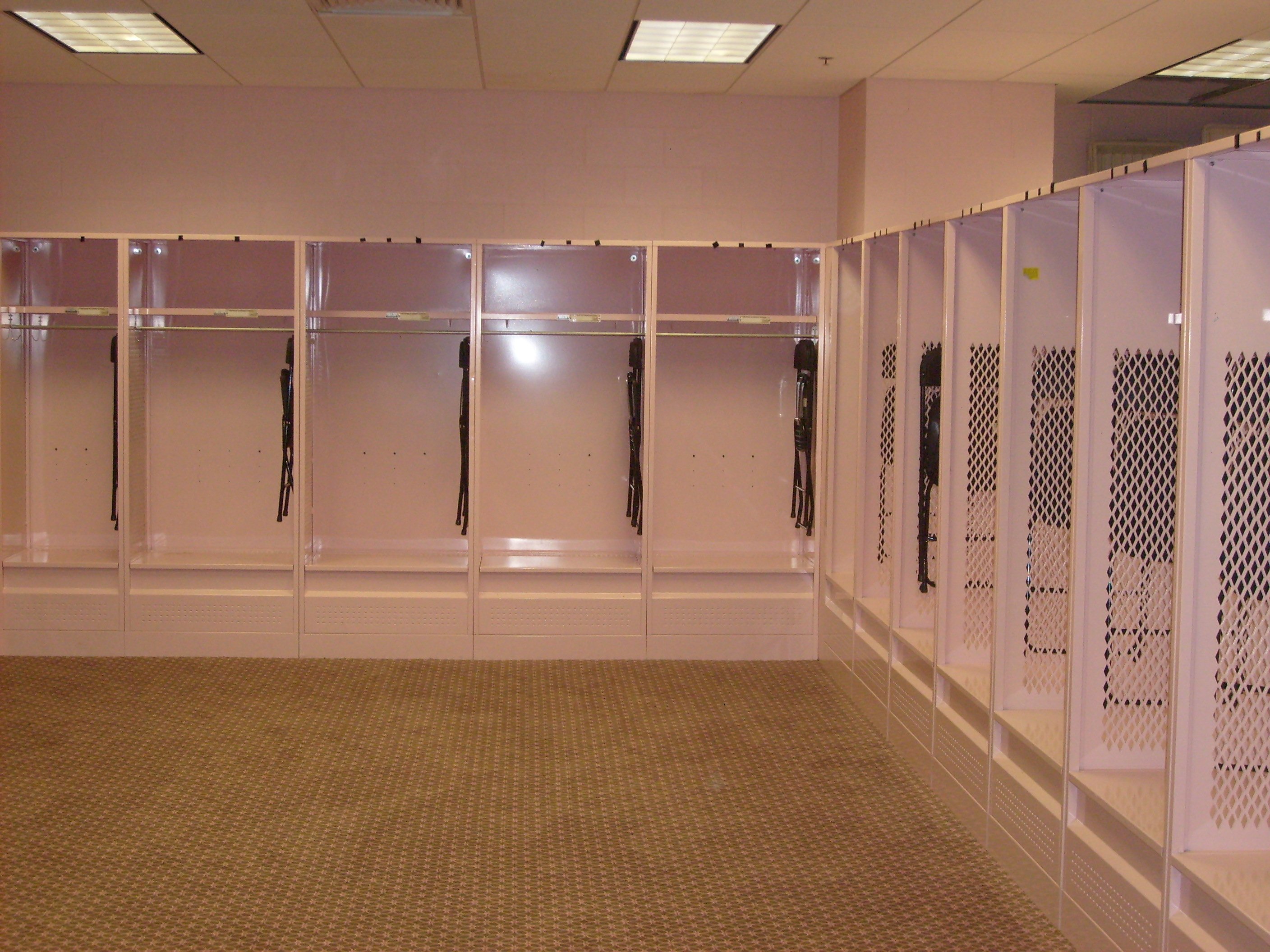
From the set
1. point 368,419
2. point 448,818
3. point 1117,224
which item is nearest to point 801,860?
point 448,818

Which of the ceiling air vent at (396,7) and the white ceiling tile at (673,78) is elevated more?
the white ceiling tile at (673,78)

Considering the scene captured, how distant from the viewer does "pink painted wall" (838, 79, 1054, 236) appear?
601 cm

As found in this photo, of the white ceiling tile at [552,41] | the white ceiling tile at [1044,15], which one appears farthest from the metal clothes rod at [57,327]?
the white ceiling tile at [1044,15]

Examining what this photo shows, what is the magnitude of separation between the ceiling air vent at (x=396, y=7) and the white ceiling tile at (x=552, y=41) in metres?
0.11

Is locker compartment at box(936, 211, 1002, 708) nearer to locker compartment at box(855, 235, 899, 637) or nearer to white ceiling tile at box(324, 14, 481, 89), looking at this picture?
locker compartment at box(855, 235, 899, 637)

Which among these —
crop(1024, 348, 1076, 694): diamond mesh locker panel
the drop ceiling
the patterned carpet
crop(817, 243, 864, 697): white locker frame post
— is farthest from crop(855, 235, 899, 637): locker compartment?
crop(1024, 348, 1076, 694): diamond mesh locker panel

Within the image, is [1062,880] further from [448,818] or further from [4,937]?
[4,937]

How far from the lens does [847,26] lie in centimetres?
500

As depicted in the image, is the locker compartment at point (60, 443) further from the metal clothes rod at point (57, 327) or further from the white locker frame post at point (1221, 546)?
the white locker frame post at point (1221, 546)

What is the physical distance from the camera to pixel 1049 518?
3.56 m

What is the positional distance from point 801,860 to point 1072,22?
3.43 meters

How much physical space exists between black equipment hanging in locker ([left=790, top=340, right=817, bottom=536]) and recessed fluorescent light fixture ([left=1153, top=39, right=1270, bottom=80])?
212 centimetres

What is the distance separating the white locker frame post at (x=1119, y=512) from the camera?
9.98 feet

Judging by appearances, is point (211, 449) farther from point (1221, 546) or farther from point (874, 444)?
point (1221, 546)
